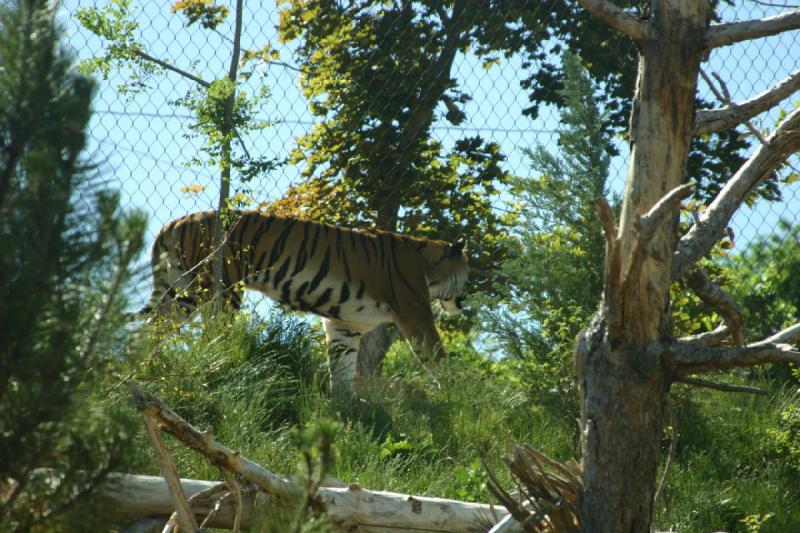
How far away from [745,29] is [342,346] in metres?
5.14

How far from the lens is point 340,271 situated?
Answer: 7.95m

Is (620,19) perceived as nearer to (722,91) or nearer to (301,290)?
(722,91)

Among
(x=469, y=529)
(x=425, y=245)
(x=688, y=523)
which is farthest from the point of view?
(x=425, y=245)

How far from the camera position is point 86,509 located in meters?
1.84

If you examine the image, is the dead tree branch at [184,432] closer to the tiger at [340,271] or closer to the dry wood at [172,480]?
the dry wood at [172,480]

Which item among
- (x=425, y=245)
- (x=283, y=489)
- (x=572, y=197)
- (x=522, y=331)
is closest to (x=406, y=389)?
(x=522, y=331)

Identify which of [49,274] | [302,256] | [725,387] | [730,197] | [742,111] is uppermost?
[302,256]

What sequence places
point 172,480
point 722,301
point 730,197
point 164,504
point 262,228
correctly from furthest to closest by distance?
point 262,228 → point 164,504 → point 730,197 → point 722,301 → point 172,480

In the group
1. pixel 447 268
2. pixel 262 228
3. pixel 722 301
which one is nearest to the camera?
pixel 722 301

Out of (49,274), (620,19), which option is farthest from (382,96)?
(49,274)

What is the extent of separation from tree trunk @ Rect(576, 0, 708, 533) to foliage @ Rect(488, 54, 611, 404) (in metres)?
2.96

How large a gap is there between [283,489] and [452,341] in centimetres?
826

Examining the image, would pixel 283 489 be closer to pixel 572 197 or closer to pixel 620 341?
pixel 620 341

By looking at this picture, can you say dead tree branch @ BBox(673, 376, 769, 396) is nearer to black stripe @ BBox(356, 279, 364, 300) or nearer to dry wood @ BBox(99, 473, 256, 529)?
dry wood @ BBox(99, 473, 256, 529)
